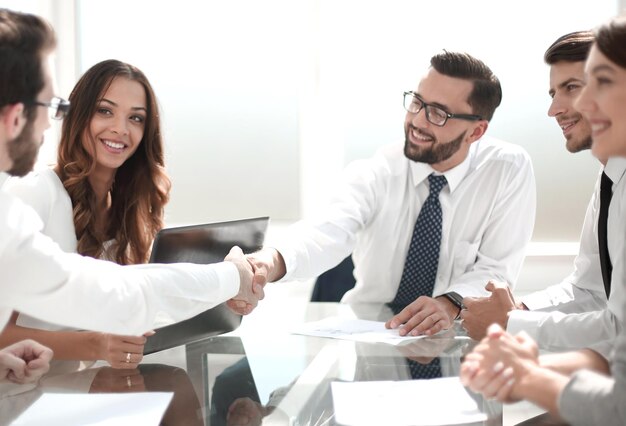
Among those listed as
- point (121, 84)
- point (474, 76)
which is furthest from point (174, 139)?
point (474, 76)

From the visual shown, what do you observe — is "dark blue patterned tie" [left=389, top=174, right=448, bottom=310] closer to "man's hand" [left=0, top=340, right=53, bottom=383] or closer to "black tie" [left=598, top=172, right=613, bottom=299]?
"black tie" [left=598, top=172, right=613, bottom=299]

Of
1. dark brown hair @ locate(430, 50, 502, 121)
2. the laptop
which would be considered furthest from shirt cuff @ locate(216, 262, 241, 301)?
dark brown hair @ locate(430, 50, 502, 121)

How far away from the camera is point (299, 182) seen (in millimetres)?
4176

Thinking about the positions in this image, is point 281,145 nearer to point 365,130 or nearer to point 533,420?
point 365,130

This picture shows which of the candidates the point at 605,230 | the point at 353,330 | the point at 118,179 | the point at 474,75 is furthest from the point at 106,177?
the point at 605,230

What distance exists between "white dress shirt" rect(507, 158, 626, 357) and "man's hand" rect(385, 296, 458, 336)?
0.21 metres

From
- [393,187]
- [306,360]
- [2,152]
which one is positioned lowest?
A: [306,360]

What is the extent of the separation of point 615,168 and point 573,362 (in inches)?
37.6

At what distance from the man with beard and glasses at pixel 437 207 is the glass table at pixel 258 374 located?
2.15 feet

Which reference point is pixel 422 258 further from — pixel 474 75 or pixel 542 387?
pixel 542 387

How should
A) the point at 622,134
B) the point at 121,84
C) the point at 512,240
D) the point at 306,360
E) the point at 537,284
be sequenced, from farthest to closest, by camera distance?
the point at 537,284 < the point at 512,240 < the point at 121,84 < the point at 306,360 < the point at 622,134

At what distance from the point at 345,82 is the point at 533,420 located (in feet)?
9.26

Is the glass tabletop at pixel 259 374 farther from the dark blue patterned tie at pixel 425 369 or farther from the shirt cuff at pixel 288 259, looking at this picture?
the shirt cuff at pixel 288 259

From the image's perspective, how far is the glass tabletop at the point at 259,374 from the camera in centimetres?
155
